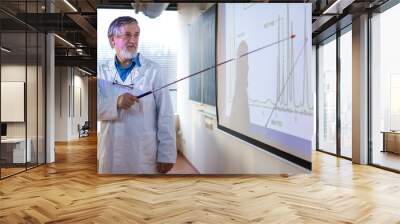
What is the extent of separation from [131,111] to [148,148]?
2.24ft

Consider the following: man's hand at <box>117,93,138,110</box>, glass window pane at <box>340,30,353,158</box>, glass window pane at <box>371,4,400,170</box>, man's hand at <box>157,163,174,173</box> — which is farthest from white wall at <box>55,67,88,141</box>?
glass window pane at <box>371,4,400,170</box>

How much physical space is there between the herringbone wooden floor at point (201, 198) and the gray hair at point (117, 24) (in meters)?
2.47

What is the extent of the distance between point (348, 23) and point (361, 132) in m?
2.53

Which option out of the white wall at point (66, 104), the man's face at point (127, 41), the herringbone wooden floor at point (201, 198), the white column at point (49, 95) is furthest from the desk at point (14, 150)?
the white wall at point (66, 104)

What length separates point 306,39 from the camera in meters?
6.57

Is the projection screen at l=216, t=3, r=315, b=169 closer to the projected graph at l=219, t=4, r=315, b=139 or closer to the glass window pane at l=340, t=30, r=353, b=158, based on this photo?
the projected graph at l=219, t=4, r=315, b=139

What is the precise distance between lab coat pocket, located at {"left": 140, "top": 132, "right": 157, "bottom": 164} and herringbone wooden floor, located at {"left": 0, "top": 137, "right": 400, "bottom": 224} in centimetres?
36

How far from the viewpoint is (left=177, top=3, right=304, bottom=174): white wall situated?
6.49 m

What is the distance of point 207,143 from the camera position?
6.53 m

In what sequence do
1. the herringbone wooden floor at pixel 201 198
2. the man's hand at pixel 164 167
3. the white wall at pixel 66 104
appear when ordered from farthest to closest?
1. the white wall at pixel 66 104
2. the man's hand at pixel 164 167
3. the herringbone wooden floor at pixel 201 198

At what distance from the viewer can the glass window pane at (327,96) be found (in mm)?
10648

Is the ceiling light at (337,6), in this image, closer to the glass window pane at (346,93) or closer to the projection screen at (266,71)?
the projection screen at (266,71)

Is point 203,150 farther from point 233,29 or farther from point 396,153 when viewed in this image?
point 396,153

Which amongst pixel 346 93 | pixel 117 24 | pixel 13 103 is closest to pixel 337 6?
pixel 346 93
